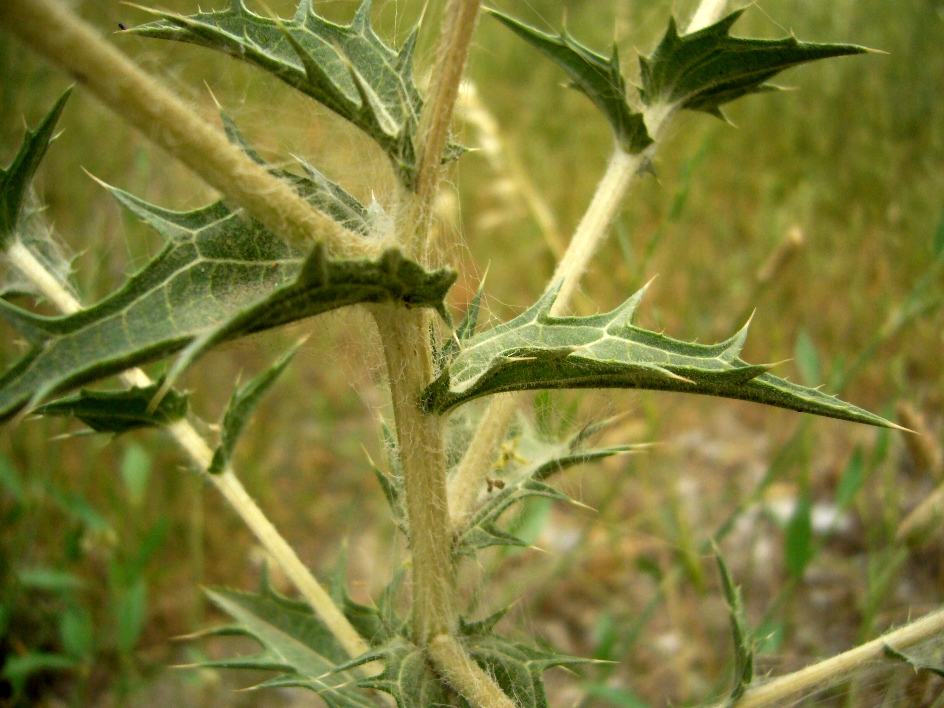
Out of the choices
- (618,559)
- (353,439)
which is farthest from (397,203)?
(353,439)

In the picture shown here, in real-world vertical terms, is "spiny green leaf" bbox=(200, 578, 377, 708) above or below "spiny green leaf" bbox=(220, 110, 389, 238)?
below

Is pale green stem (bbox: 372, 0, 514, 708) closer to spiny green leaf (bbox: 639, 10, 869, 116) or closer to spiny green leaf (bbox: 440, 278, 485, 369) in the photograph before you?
spiny green leaf (bbox: 440, 278, 485, 369)

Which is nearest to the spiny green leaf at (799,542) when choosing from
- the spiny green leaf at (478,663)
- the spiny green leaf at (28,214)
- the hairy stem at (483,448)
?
the spiny green leaf at (478,663)

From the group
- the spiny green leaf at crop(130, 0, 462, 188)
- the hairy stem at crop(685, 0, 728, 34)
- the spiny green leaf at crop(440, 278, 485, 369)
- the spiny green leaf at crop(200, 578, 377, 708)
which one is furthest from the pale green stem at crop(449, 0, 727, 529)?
the spiny green leaf at crop(200, 578, 377, 708)

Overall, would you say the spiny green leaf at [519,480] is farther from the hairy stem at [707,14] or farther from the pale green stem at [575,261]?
the hairy stem at [707,14]

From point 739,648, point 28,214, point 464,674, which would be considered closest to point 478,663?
point 464,674

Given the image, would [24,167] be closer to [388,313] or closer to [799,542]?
[388,313]

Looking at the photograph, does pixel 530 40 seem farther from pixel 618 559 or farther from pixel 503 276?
pixel 503 276

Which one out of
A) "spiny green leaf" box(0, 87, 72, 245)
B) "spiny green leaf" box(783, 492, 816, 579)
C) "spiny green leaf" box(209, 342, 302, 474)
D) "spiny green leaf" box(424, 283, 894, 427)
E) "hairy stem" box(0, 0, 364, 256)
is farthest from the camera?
"spiny green leaf" box(783, 492, 816, 579)
